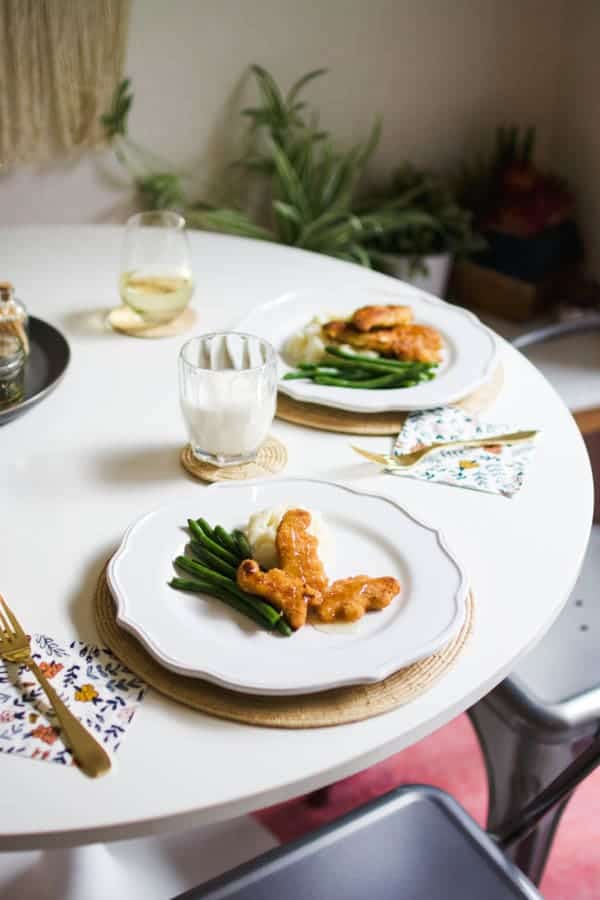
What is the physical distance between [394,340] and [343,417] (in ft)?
0.53

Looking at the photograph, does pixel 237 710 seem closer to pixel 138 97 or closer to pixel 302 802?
pixel 302 802

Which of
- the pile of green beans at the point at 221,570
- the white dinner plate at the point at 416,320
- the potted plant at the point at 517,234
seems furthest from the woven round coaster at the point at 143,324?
the potted plant at the point at 517,234

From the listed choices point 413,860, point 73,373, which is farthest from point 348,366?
point 413,860

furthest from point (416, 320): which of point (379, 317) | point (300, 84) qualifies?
point (300, 84)

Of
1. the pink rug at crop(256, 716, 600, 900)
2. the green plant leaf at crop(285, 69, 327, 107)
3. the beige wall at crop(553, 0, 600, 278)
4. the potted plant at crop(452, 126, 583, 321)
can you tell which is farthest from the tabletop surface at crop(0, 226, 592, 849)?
the beige wall at crop(553, 0, 600, 278)

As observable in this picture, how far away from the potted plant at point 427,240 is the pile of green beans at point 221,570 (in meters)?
2.00

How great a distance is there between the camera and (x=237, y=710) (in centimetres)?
79

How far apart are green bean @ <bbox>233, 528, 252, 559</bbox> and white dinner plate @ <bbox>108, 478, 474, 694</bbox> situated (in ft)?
0.12

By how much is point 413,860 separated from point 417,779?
83 cm

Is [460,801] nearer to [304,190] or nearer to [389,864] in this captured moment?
[389,864]

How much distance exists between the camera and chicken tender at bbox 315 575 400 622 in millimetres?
855

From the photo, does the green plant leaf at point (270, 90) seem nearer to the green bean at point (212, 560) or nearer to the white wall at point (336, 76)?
the white wall at point (336, 76)

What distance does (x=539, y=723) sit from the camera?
4.19ft

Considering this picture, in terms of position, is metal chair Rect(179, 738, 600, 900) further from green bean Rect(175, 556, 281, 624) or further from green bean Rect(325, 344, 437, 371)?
green bean Rect(325, 344, 437, 371)
